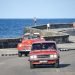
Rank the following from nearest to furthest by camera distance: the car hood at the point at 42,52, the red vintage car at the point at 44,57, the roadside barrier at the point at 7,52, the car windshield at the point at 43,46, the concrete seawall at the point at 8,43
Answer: the red vintage car at the point at 44,57
the car hood at the point at 42,52
the car windshield at the point at 43,46
the roadside barrier at the point at 7,52
the concrete seawall at the point at 8,43

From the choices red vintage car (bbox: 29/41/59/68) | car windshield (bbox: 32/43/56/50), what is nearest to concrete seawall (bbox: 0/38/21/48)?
car windshield (bbox: 32/43/56/50)

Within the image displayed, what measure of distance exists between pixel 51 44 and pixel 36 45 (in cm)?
86

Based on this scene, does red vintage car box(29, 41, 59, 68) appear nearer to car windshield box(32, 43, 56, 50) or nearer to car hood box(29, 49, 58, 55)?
car hood box(29, 49, 58, 55)

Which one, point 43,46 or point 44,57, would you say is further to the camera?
point 43,46

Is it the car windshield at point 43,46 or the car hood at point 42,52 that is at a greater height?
the car windshield at point 43,46

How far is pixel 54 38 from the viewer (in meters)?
48.1

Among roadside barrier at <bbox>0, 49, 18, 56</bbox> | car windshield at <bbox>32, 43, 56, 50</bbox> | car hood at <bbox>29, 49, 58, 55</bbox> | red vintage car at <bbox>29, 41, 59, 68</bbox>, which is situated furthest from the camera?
roadside barrier at <bbox>0, 49, 18, 56</bbox>

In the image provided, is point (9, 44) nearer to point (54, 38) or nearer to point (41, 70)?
point (54, 38)

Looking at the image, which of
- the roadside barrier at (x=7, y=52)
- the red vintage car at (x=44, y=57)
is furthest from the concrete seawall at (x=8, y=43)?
the red vintage car at (x=44, y=57)

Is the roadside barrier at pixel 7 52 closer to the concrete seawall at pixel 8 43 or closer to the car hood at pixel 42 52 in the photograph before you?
the concrete seawall at pixel 8 43

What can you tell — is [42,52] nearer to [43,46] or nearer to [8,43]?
[43,46]

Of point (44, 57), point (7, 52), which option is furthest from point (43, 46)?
point (7, 52)

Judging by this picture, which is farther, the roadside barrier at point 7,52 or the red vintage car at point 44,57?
the roadside barrier at point 7,52

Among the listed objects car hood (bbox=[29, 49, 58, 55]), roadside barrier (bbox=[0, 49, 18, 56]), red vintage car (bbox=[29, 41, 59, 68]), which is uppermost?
car hood (bbox=[29, 49, 58, 55])
